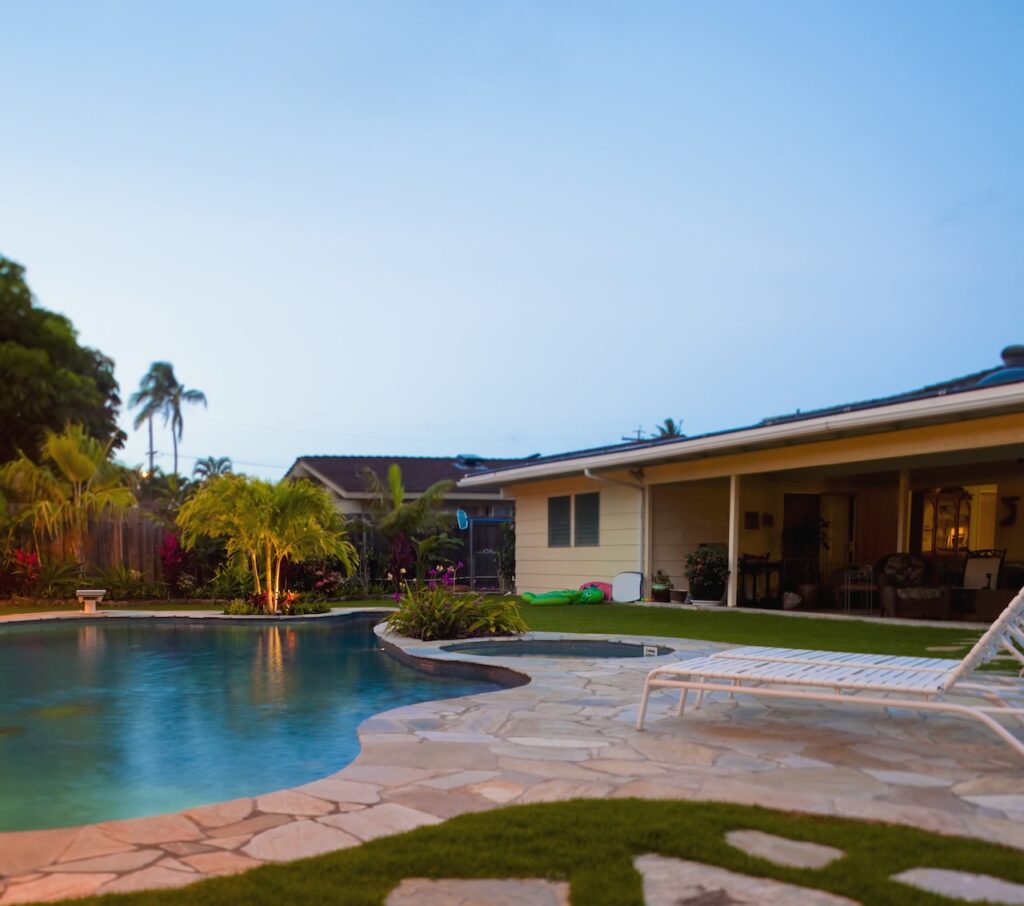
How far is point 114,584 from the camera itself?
17.4 meters

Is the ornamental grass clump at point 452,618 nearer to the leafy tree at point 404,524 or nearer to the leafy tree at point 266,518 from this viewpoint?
the leafy tree at point 266,518

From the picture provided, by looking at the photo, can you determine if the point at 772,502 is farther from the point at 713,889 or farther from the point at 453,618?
the point at 713,889

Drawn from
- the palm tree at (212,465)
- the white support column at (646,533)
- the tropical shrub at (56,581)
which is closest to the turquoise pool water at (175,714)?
the tropical shrub at (56,581)

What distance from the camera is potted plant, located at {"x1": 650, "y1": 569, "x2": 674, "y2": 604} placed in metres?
15.7

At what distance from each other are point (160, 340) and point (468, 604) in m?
26.2

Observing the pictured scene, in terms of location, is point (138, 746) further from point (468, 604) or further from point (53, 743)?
point (468, 604)

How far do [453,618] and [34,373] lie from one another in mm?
18688

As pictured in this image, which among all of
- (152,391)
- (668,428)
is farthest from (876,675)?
(152,391)

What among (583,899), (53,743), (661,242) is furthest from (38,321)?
(583,899)

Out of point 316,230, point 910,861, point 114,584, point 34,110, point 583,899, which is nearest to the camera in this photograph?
point 583,899

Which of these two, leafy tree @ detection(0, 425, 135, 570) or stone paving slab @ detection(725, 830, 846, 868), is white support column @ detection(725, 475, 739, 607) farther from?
leafy tree @ detection(0, 425, 135, 570)

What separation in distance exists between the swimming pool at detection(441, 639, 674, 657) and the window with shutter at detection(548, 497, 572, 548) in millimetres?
8130

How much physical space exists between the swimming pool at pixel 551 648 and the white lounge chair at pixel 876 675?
4069 millimetres

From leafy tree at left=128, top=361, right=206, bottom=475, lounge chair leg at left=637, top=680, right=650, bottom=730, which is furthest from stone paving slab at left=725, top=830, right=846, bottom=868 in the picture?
leafy tree at left=128, top=361, right=206, bottom=475
